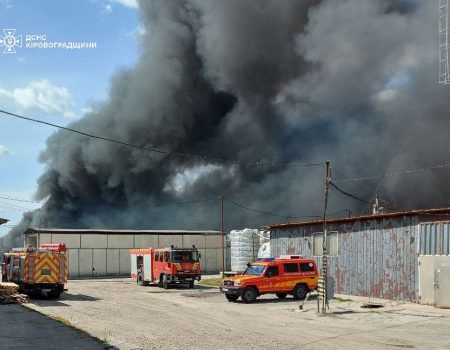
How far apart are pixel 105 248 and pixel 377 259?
30.0 metres

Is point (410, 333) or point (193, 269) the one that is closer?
point (410, 333)

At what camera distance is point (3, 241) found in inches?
3196

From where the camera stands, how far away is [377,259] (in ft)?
86.4

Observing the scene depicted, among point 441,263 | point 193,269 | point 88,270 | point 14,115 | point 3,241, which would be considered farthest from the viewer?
point 3,241

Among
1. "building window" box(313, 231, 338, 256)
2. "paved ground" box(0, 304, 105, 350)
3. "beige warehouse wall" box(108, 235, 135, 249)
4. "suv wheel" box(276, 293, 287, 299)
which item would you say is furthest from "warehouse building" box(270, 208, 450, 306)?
"beige warehouse wall" box(108, 235, 135, 249)

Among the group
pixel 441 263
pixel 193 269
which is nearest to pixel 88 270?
pixel 193 269

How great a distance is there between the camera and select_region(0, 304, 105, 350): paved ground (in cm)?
1260

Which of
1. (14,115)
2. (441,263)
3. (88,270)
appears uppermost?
(14,115)

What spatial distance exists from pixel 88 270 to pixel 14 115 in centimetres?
3132

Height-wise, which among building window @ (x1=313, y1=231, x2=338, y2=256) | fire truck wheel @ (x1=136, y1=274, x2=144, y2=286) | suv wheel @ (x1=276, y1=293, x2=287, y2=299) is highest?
building window @ (x1=313, y1=231, x2=338, y2=256)

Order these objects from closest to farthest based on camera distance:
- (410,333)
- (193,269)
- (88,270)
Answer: (410,333), (193,269), (88,270)

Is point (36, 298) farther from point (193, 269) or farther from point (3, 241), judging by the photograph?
point (3, 241)

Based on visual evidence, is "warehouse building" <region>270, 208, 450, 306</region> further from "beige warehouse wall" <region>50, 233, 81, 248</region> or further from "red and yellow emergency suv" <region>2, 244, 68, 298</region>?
"beige warehouse wall" <region>50, 233, 81, 248</region>

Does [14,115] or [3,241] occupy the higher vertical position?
[14,115]
